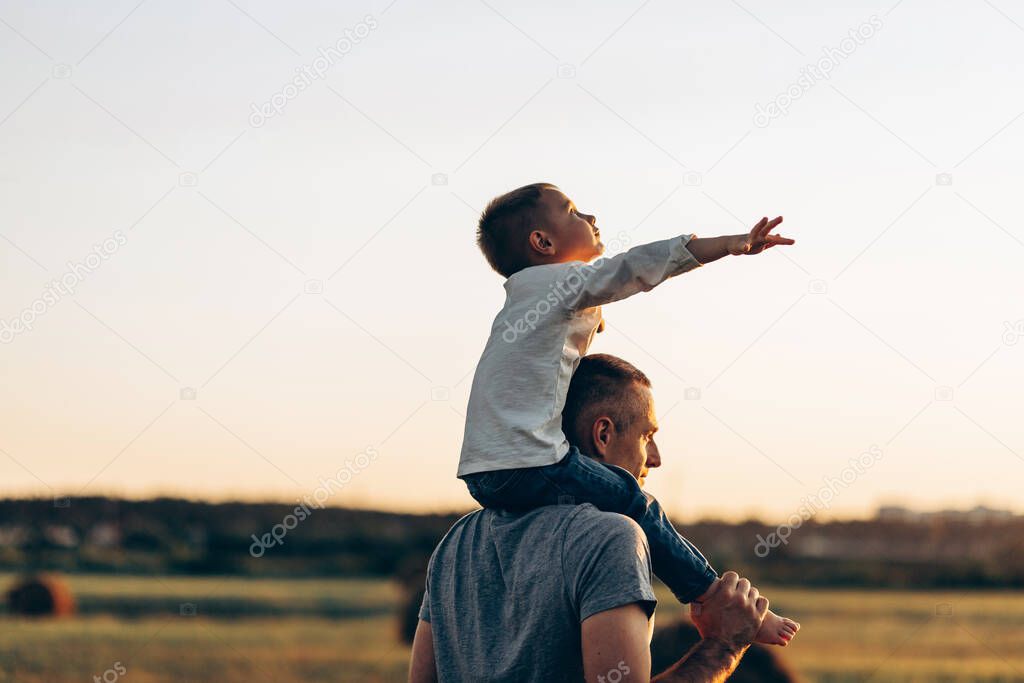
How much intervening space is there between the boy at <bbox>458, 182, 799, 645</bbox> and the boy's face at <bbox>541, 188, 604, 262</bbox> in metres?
0.17

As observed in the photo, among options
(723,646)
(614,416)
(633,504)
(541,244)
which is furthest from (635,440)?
(541,244)

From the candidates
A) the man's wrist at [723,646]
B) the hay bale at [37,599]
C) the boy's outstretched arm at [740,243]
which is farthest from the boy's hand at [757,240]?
the hay bale at [37,599]

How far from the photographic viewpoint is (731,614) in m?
3.49

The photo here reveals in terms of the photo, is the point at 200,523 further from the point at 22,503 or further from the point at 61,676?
the point at 61,676

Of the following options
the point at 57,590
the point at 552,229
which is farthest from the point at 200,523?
the point at 552,229

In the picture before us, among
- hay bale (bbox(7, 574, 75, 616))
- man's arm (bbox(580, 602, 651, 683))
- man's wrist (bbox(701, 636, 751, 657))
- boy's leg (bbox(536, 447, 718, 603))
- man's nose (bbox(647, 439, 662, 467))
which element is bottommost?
hay bale (bbox(7, 574, 75, 616))

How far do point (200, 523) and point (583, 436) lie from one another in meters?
50.5

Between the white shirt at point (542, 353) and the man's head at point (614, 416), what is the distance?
67 mm

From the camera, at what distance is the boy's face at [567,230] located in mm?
4098

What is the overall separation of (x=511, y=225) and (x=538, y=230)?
0.30 feet

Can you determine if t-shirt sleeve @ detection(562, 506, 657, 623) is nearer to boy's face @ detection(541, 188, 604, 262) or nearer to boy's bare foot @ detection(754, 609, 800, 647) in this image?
boy's bare foot @ detection(754, 609, 800, 647)

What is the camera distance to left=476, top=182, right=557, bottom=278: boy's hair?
13.5ft

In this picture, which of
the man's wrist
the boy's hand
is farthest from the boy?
the man's wrist

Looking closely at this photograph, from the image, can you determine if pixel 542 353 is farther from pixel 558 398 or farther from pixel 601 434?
pixel 601 434
